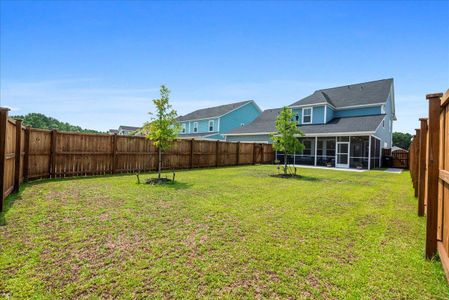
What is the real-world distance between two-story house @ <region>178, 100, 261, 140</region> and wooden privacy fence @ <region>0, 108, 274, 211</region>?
14155mm

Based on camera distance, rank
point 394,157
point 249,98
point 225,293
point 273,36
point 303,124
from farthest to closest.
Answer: point 249,98 < point 303,124 < point 394,157 < point 273,36 < point 225,293

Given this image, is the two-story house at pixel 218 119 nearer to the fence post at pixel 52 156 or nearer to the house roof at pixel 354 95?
the house roof at pixel 354 95

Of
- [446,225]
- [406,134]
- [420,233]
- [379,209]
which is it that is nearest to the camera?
[446,225]

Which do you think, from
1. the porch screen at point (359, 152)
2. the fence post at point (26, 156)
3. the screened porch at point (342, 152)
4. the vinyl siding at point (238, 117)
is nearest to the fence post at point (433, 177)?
the fence post at point (26, 156)

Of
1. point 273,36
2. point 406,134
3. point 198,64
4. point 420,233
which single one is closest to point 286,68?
point 273,36

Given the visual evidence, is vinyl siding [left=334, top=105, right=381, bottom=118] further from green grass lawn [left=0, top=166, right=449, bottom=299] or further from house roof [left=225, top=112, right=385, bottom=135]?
green grass lawn [left=0, top=166, right=449, bottom=299]

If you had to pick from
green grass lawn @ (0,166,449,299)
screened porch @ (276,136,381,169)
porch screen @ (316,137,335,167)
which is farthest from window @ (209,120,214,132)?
green grass lawn @ (0,166,449,299)

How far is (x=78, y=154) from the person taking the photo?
1073cm

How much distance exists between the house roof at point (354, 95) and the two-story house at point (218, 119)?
9719 mm

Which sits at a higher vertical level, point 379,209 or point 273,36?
point 273,36

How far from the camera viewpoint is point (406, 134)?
188 ft

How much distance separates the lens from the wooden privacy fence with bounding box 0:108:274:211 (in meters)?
6.40

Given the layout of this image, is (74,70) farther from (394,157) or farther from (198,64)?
(394,157)

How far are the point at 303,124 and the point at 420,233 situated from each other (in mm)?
20811
